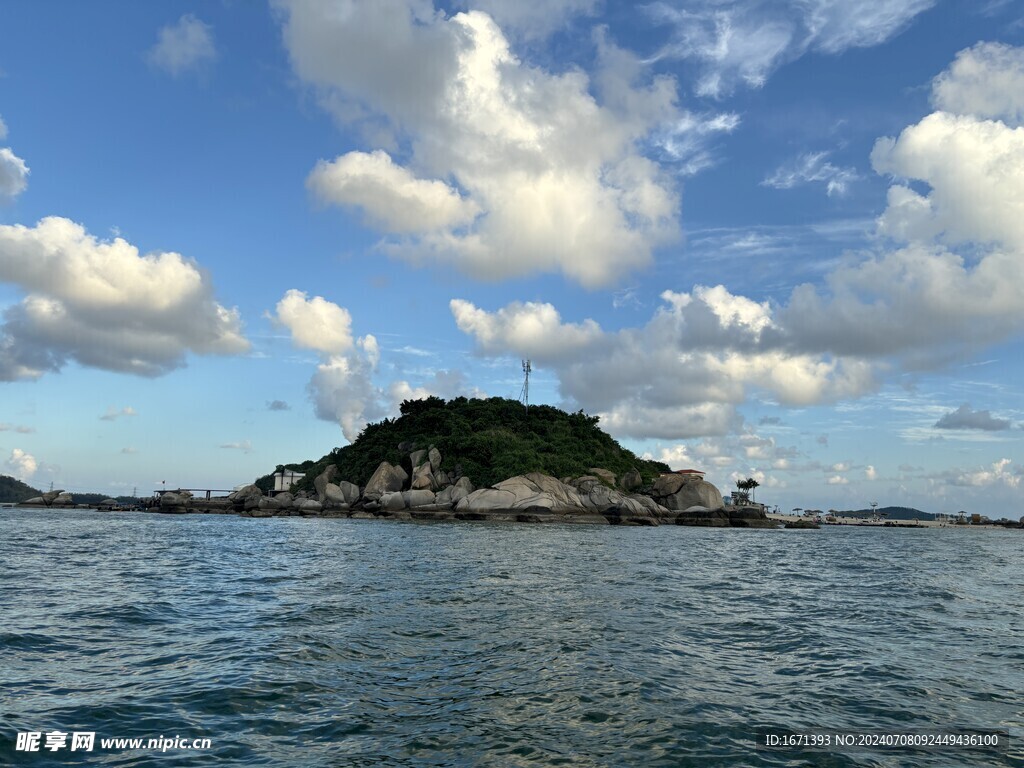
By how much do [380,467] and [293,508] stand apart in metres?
15.9

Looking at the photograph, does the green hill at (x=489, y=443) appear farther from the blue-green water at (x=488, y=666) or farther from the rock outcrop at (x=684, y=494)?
the blue-green water at (x=488, y=666)

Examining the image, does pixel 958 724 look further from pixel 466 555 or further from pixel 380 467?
pixel 380 467

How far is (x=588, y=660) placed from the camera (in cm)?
1278

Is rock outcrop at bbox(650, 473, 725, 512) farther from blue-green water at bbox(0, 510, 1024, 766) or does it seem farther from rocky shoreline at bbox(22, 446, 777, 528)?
blue-green water at bbox(0, 510, 1024, 766)

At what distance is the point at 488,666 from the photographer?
1222 cm

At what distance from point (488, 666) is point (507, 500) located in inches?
2875

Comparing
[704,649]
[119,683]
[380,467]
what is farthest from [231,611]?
[380,467]

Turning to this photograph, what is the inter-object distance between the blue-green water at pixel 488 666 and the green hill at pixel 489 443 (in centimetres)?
6988

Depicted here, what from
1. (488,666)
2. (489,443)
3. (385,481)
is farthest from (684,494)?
(488,666)

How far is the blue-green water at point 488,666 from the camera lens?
27.9 feet

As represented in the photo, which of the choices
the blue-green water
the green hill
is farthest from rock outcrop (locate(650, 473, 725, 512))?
the blue-green water

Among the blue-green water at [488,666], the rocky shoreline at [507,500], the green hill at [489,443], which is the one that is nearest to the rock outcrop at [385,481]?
the rocky shoreline at [507,500]

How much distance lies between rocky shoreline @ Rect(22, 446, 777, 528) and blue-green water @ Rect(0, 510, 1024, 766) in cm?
5875

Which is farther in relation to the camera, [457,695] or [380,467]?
[380,467]
